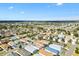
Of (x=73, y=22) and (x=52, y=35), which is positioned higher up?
(x=73, y=22)

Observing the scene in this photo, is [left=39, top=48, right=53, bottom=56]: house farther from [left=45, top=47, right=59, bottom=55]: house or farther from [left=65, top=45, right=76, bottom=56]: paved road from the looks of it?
[left=65, top=45, right=76, bottom=56]: paved road

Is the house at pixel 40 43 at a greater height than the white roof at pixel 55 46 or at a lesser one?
greater

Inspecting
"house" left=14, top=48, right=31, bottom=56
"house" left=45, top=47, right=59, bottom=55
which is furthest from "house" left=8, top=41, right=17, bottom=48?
"house" left=45, top=47, right=59, bottom=55

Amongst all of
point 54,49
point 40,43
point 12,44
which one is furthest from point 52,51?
point 12,44

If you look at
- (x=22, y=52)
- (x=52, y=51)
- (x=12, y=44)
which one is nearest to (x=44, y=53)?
(x=52, y=51)

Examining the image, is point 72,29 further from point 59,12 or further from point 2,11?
point 2,11

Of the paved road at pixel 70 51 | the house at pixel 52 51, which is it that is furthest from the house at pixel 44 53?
the paved road at pixel 70 51

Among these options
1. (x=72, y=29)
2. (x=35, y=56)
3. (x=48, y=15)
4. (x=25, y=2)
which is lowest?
(x=35, y=56)

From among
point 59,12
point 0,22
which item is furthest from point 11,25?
point 59,12

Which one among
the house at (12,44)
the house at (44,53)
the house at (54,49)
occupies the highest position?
the house at (12,44)

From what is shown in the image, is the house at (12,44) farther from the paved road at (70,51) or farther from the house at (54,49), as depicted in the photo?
the paved road at (70,51)

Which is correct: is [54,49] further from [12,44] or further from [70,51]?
[12,44]
